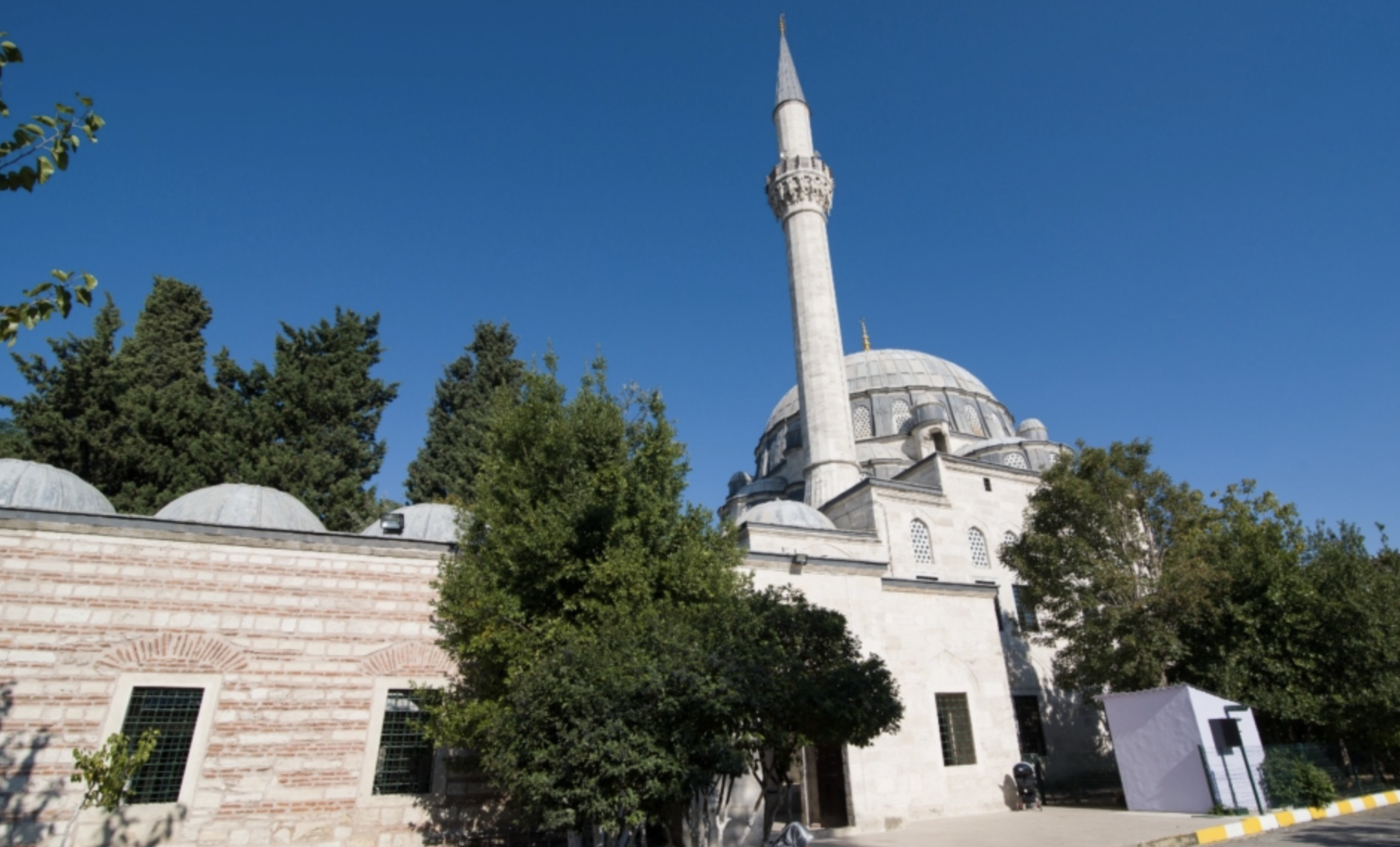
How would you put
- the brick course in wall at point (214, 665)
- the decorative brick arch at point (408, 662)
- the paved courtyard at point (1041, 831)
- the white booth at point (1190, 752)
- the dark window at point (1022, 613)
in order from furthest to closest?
the dark window at point (1022, 613)
the white booth at point (1190, 752)
the decorative brick arch at point (408, 662)
the paved courtyard at point (1041, 831)
the brick course in wall at point (214, 665)

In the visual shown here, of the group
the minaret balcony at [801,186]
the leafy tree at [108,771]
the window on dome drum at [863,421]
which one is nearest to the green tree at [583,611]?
the leafy tree at [108,771]

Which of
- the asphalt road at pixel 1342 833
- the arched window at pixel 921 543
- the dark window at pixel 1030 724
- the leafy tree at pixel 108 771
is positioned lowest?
the asphalt road at pixel 1342 833

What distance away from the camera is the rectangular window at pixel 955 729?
1252 centimetres

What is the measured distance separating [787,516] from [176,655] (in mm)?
11810

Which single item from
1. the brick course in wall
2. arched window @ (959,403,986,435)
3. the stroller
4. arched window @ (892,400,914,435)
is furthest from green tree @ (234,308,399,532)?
arched window @ (959,403,986,435)

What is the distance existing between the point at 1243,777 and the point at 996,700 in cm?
362

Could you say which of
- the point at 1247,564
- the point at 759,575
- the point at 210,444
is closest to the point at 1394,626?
the point at 1247,564

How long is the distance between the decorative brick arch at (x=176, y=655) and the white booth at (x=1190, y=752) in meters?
12.8

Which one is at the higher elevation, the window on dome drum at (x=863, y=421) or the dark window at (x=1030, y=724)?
the window on dome drum at (x=863, y=421)

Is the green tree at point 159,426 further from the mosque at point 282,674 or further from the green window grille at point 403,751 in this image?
the green window grille at point 403,751

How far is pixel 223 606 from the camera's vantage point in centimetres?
871

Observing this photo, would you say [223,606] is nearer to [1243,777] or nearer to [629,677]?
[629,677]

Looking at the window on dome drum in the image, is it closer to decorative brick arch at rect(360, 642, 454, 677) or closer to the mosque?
the mosque

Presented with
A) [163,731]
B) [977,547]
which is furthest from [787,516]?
[163,731]
